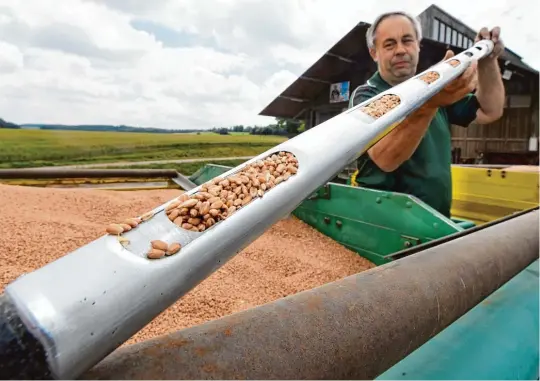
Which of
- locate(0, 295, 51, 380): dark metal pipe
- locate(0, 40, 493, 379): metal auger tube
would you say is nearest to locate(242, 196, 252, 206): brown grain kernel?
locate(0, 40, 493, 379): metal auger tube

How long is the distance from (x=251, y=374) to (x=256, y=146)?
337 cm

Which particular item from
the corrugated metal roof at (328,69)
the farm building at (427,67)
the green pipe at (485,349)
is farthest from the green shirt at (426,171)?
the farm building at (427,67)

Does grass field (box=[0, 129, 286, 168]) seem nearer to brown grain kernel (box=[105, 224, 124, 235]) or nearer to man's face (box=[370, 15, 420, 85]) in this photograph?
man's face (box=[370, 15, 420, 85])

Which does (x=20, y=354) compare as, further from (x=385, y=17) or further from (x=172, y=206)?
(x=385, y=17)

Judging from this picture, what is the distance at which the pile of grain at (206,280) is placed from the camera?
3.14 ft

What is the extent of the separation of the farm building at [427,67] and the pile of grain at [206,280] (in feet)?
13.8

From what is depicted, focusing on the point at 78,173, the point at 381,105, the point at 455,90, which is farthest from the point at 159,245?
the point at 78,173

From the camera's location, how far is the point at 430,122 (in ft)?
4.39

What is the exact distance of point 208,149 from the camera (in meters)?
3.67

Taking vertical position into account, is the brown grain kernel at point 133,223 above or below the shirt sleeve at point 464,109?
below

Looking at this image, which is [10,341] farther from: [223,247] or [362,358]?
[362,358]

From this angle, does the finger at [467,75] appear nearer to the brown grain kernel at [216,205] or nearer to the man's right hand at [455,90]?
the man's right hand at [455,90]

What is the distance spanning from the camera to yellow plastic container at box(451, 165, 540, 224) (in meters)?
2.22

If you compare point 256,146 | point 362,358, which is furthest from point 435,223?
point 256,146
